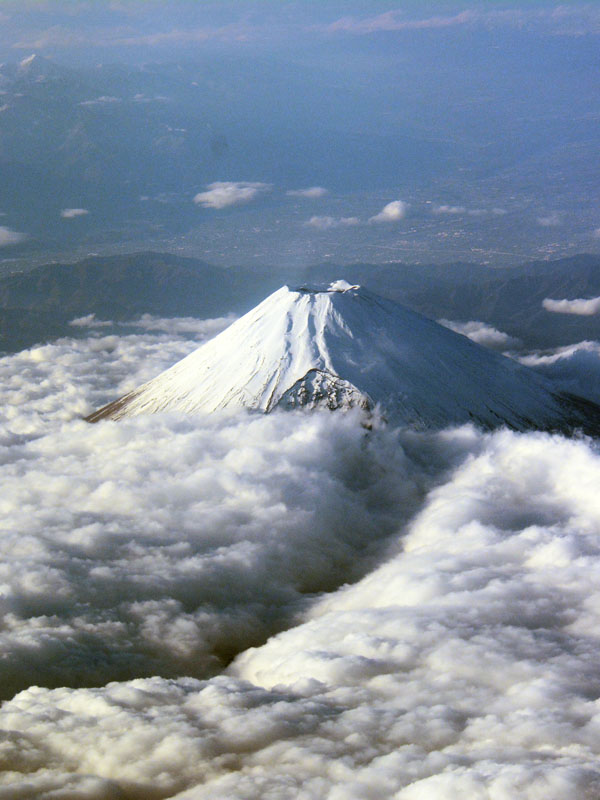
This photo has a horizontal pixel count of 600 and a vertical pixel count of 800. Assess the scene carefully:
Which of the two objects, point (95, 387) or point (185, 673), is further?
point (95, 387)

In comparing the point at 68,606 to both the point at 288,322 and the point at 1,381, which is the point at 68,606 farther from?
the point at 1,381

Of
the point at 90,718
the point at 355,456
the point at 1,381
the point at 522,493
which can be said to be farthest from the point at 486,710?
the point at 1,381

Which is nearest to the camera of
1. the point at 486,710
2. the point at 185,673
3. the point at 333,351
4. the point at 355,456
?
the point at 486,710

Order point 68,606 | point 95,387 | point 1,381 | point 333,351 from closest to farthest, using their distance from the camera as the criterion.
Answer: point 68,606 → point 333,351 → point 95,387 → point 1,381

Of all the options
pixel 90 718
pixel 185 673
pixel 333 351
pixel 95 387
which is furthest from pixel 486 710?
pixel 95 387

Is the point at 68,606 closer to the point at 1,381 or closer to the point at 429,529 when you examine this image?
the point at 429,529

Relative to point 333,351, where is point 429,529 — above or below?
below
